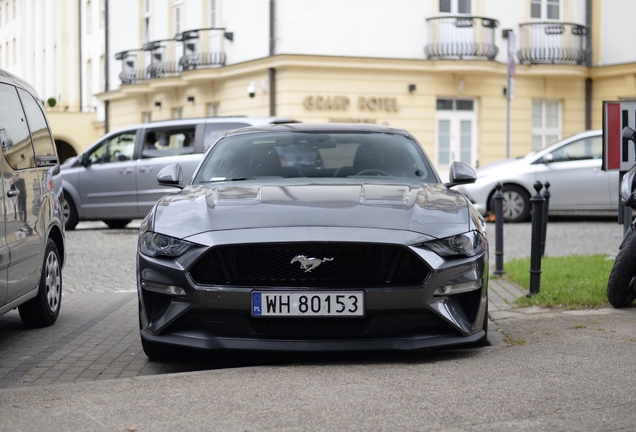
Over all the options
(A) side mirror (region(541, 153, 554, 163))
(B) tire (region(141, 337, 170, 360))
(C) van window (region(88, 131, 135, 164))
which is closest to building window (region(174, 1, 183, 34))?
(C) van window (region(88, 131, 135, 164))

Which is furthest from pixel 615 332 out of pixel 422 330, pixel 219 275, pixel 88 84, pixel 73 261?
pixel 88 84

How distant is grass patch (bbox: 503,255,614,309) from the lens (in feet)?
23.8

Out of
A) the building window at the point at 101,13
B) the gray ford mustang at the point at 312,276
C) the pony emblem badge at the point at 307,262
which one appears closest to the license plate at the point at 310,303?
the gray ford mustang at the point at 312,276

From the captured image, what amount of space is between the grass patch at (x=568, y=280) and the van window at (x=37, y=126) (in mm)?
3683

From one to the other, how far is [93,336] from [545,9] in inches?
976

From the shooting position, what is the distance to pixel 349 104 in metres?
26.5

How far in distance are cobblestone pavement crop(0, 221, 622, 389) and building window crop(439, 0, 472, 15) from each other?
643 inches

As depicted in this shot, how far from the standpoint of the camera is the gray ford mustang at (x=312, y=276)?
16.3 feet

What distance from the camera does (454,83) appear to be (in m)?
27.7

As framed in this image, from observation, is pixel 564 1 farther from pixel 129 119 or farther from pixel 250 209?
pixel 250 209

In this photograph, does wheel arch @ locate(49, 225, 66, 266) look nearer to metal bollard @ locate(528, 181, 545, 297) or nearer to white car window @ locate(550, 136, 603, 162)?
metal bollard @ locate(528, 181, 545, 297)

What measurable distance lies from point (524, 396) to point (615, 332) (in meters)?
1.81

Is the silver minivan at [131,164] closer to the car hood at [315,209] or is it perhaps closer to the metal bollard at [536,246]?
the metal bollard at [536,246]

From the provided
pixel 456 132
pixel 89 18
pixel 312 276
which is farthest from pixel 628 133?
pixel 89 18
